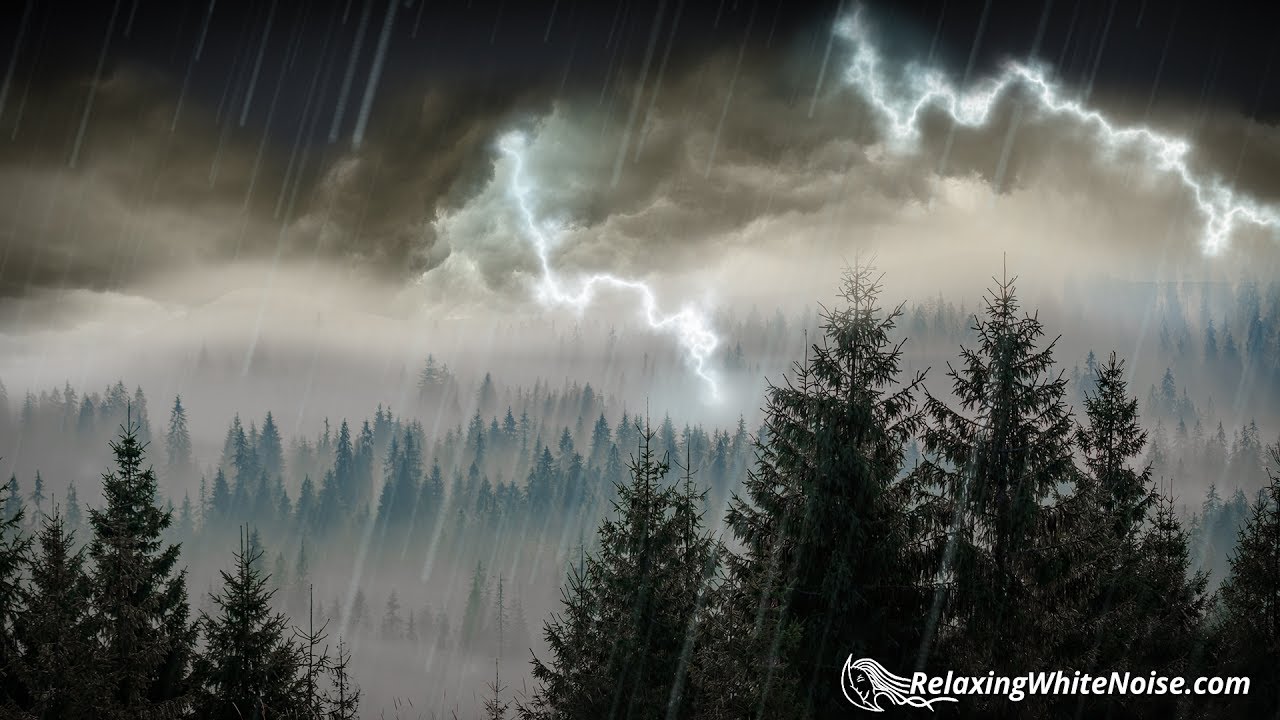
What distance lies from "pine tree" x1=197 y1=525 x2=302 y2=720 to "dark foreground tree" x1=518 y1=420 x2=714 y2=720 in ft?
23.8

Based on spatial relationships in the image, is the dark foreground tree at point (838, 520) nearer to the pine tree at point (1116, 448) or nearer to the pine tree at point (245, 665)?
the pine tree at point (1116, 448)

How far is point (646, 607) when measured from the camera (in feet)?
50.8

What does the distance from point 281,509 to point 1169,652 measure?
201796mm

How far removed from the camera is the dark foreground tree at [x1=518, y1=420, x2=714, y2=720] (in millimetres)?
15180

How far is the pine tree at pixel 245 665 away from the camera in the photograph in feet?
56.0

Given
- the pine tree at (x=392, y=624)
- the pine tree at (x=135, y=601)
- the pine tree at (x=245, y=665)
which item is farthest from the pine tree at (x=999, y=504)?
the pine tree at (x=392, y=624)

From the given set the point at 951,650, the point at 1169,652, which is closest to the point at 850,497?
A: the point at 951,650

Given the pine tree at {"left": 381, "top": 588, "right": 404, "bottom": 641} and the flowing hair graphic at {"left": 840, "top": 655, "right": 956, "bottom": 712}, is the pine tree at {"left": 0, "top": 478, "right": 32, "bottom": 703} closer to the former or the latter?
the flowing hair graphic at {"left": 840, "top": 655, "right": 956, "bottom": 712}

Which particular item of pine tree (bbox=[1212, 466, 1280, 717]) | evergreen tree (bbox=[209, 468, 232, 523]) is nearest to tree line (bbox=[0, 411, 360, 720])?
pine tree (bbox=[1212, 466, 1280, 717])

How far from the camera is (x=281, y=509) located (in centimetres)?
18438

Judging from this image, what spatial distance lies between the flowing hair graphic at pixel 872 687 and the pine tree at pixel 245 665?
13006 millimetres

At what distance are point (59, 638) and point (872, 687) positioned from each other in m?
16.5

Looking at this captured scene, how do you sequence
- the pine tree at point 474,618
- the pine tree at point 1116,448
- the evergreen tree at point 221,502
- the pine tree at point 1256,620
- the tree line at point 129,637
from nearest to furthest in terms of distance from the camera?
the tree line at point 129,637 → the pine tree at point 1256,620 → the pine tree at point 1116,448 → the pine tree at point 474,618 → the evergreen tree at point 221,502

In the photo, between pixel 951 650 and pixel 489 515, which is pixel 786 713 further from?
pixel 489 515
